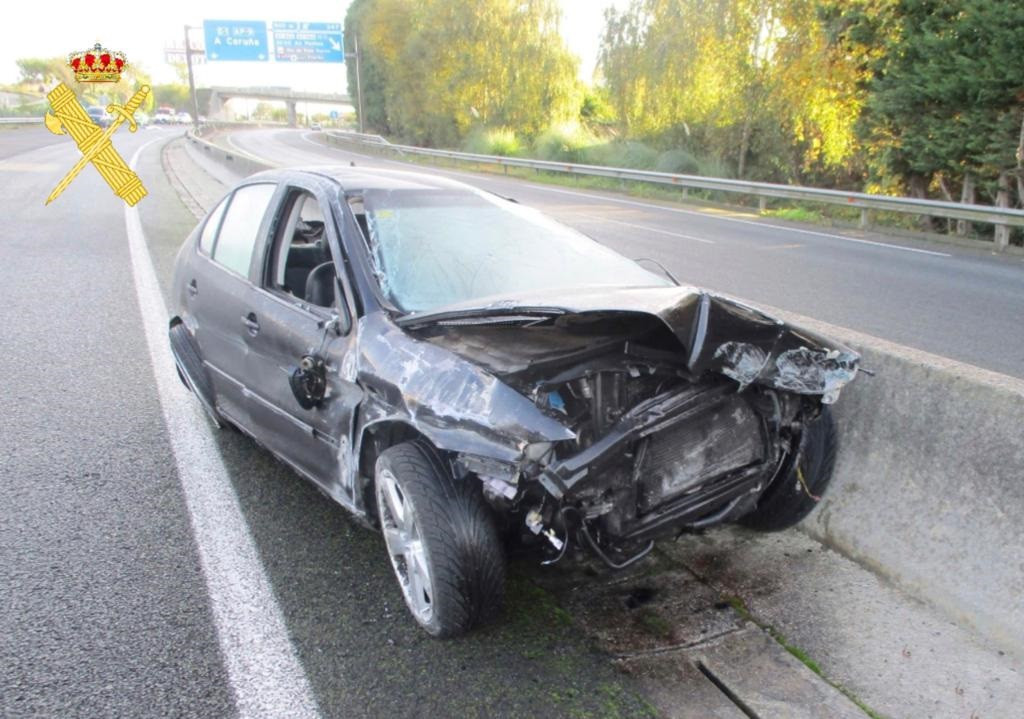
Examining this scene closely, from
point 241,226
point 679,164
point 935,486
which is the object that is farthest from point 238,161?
point 935,486

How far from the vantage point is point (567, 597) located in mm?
3170

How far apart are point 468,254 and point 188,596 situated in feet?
6.11

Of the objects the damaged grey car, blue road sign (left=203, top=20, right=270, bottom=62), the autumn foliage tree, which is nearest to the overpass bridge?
the autumn foliage tree

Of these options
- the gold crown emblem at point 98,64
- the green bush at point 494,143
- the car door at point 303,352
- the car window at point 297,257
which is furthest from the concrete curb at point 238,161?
the green bush at point 494,143

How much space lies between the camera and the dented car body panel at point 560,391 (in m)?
2.61

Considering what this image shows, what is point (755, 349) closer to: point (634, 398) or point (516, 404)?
point (634, 398)

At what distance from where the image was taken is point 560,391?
8.98 ft

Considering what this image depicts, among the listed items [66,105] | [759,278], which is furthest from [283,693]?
[759,278]

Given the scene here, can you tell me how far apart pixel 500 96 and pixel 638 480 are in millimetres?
43709

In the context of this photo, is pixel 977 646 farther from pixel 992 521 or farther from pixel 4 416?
pixel 4 416

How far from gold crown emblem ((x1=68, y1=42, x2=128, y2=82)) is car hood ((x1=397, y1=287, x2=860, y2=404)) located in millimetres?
9617

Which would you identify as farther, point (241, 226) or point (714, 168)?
point (714, 168)

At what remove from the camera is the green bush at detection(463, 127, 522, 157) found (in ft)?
124

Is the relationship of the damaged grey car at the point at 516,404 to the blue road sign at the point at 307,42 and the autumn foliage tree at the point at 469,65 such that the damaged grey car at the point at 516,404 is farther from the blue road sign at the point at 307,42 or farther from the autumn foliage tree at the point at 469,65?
the blue road sign at the point at 307,42
